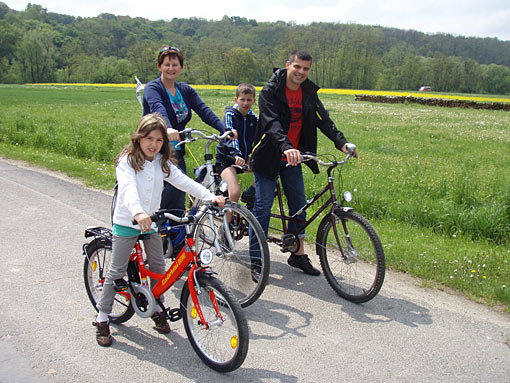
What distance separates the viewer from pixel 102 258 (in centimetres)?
411

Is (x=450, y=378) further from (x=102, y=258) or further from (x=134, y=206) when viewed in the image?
(x=102, y=258)

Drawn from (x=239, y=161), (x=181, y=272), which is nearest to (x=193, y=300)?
(x=181, y=272)

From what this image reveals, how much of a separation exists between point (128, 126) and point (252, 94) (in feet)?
43.1

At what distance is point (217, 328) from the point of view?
3.38 meters

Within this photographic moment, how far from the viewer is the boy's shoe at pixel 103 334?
12.2 ft

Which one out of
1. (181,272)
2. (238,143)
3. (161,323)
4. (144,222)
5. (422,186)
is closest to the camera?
(144,222)

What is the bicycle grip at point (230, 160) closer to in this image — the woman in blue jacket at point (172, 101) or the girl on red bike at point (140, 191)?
the woman in blue jacket at point (172, 101)

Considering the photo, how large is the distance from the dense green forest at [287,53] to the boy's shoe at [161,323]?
79.0 metres

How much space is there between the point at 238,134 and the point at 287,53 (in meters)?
77.6

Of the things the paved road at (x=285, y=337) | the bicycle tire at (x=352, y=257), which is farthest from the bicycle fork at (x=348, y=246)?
the paved road at (x=285, y=337)

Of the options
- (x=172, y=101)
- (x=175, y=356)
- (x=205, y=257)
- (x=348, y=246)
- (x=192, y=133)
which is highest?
(x=172, y=101)

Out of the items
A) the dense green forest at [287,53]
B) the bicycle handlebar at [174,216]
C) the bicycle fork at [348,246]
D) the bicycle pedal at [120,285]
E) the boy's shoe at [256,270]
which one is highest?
the dense green forest at [287,53]

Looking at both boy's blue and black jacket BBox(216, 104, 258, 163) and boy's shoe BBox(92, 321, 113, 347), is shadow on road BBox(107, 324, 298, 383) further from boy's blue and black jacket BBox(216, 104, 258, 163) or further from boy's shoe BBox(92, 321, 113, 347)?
boy's blue and black jacket BBox(216, 104, 258, 163)

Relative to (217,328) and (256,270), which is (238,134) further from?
(217,328)
